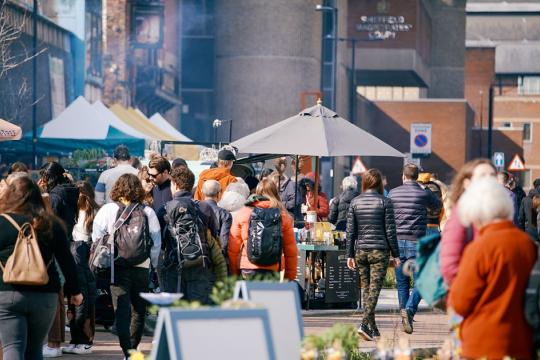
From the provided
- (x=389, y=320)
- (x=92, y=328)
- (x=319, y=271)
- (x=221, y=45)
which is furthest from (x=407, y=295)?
(x=221, y=45)

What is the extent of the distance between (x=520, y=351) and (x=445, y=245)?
2.66 ft

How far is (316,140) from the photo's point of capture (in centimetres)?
1631

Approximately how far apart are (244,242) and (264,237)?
35cm

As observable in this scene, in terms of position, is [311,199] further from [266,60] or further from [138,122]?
[266,60]

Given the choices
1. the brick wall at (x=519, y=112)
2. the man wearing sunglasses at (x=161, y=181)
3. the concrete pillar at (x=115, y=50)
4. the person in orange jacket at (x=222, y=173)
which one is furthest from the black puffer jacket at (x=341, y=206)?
the brick wall at (x=519, y=112)

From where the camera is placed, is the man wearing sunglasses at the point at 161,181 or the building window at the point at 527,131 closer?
the man wearing sunglasses at the point at 161,181

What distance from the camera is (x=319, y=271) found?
18.4 meters

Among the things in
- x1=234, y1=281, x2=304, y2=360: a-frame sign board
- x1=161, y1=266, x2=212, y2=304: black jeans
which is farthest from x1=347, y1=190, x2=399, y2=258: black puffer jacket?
x1=234, y1=281, x2=304, y2=360: a-frame sign board

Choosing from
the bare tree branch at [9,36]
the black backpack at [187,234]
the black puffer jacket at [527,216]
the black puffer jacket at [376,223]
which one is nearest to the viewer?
the black backpack at [187,234]

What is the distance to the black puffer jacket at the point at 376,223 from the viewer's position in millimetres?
14344

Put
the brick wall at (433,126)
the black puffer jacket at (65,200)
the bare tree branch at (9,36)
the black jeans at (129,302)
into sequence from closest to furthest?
1. the black jeans at (129,302)
2. the black puffer jacket at (65,200)
3. the bare tree branch at (9,36)
4. the brick wall at (433,126)

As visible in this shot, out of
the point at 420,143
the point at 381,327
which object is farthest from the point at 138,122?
the point at 381,327

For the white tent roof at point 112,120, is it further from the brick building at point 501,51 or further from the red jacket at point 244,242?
the brick building at point 501,51

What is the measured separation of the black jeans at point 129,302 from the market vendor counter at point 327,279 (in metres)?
6.12
